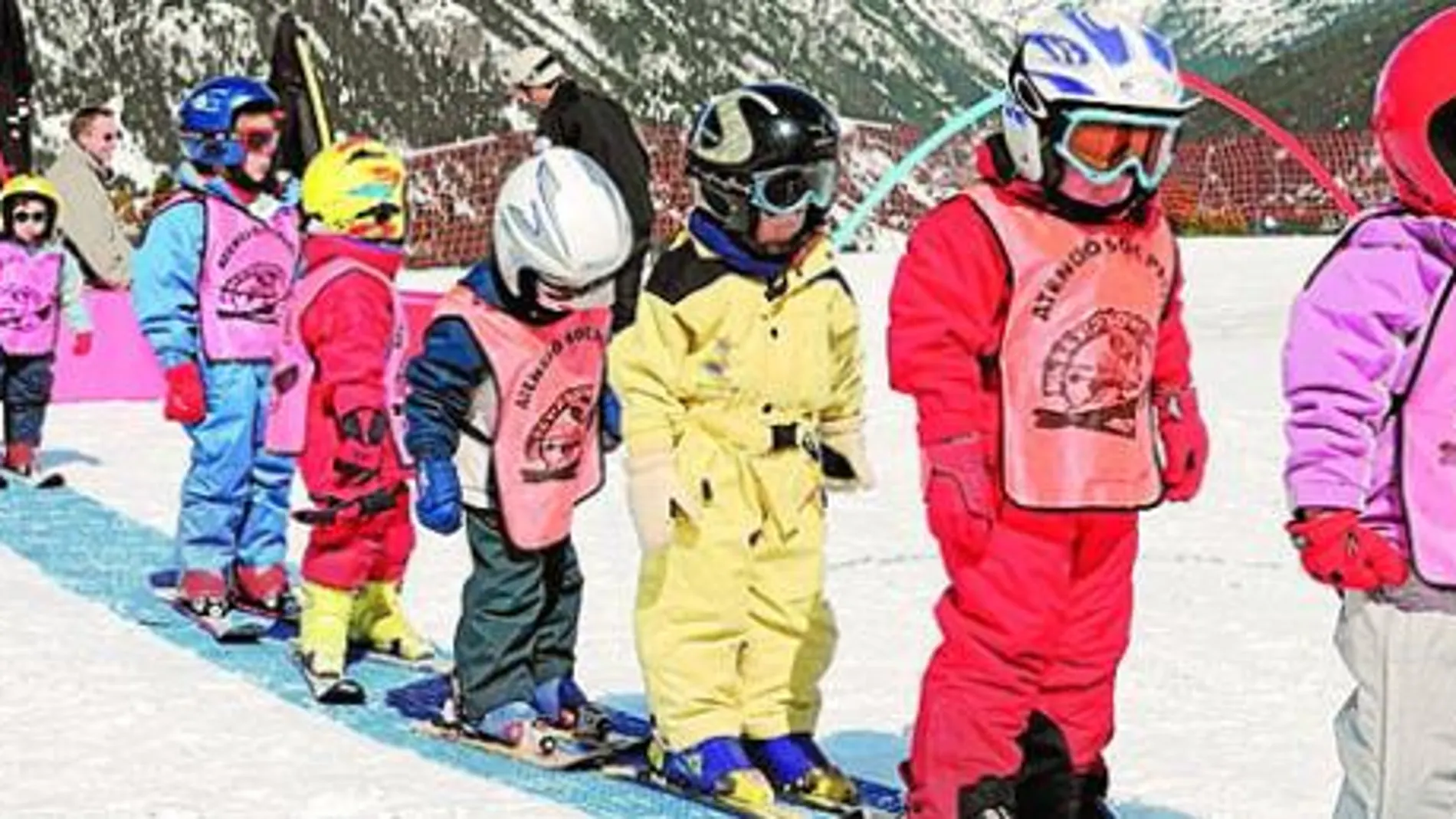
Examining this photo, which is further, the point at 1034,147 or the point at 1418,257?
the point at 1034,147

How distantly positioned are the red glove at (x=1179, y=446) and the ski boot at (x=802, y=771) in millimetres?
Result: 1210

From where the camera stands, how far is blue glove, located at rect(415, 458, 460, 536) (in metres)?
6.17

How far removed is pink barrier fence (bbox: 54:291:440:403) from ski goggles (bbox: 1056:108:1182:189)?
454 inches

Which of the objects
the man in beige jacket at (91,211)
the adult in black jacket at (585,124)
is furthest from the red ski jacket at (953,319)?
the man in beige jacket at (91,211)

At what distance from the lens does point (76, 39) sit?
13188cm

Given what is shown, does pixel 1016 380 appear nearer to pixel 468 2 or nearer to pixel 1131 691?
pixel 1131 691

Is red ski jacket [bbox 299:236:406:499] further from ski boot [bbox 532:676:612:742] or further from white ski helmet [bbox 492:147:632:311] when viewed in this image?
ski boot [bbox 532:676:612:742]

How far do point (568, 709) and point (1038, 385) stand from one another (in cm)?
222

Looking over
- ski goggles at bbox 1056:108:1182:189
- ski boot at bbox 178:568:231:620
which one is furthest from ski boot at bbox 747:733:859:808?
ski boot at bbox 178:568:231:620

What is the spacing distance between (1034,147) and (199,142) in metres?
4.13

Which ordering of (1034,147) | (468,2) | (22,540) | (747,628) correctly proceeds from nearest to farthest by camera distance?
1. (1034,147)
2. (747,628)
3. (22,540)
4. (468,2)

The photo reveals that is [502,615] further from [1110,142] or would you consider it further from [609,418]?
[1110,142]

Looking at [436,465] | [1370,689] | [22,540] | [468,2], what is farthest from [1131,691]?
[468,2]

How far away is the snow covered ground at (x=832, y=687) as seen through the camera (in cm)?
599
